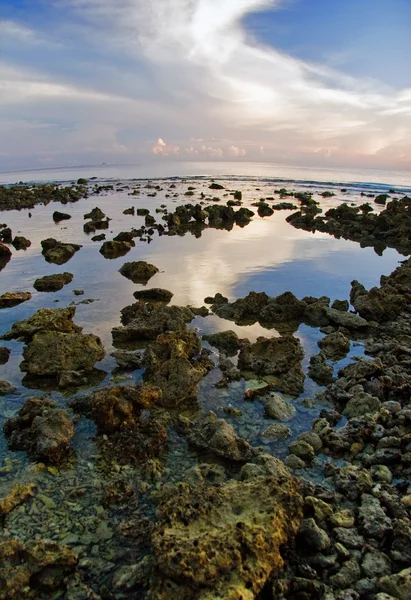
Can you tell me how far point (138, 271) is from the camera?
1789 cm

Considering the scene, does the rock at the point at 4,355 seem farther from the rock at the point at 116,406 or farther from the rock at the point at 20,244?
the rock at the point at 20,244

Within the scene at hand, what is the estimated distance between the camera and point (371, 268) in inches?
811

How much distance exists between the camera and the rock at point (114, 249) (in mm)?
22469

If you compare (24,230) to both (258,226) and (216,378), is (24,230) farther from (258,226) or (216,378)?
(216,378)

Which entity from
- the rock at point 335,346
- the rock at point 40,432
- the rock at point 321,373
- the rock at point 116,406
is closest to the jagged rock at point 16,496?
the rock at point 40,432

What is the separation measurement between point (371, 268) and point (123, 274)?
39.3ft

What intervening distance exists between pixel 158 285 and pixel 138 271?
159cm

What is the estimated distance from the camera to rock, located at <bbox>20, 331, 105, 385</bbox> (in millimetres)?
9445

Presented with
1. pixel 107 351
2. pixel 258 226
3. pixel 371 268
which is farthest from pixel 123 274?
pixel 258 226

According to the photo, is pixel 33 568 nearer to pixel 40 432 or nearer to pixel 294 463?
pixel 40 432

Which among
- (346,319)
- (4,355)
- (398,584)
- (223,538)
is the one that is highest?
(223,538)

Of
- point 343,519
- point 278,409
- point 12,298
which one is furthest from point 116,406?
point 12,298

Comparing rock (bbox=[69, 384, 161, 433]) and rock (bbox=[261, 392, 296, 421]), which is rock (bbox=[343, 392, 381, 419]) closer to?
rock (bbox=[261, 392, 296, 421])

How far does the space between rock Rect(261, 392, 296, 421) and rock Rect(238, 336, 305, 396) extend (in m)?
0.62
